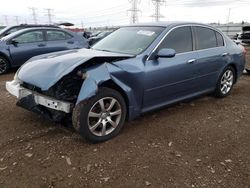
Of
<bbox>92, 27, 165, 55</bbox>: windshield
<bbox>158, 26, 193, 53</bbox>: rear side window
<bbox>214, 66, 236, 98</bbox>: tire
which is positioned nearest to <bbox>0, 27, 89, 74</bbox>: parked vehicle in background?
<bbox>92, 27, 165, 55</bbox>: windshield

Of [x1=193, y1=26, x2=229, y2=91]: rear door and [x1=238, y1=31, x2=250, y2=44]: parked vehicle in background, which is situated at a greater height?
[x1=193, y1=26, x2=229, y2=91]: rear door

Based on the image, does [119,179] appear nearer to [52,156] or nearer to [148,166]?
[148,166]

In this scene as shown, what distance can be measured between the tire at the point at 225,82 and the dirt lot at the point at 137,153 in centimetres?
95

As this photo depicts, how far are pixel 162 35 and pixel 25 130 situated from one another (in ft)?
8.44

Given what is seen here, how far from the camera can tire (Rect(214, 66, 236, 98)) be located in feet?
18.3

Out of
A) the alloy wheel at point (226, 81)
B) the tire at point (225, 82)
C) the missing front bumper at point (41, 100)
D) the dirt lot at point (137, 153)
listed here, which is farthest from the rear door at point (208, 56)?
the missing front bumper at point (41, 100)

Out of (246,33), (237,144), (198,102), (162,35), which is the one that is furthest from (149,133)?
(246,33)

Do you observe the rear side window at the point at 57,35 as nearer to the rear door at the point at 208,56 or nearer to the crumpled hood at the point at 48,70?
the crumpled hood at the point at 48,70

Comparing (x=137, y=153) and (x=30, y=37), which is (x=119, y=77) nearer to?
(x=137, y=153)

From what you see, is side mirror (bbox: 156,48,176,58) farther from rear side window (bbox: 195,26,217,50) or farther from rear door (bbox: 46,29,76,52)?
rear door (bbox: 46,29,76,52)

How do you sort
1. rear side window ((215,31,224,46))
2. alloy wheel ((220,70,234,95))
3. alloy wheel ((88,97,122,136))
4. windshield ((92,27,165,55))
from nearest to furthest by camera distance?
alloy wheel ((88,97,122,136)) → windshield ((92,27,165,55)) → rear side window ((215,31,224,46)) → alloy wheel ((220,70,234,95))

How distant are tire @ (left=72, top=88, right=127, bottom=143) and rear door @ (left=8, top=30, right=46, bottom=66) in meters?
5.89

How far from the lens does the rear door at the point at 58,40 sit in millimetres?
9195

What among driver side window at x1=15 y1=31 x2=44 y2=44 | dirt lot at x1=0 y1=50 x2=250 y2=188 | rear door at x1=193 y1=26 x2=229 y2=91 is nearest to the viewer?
dirt lot at x1=0 y1=50 x2=250 y2=188
